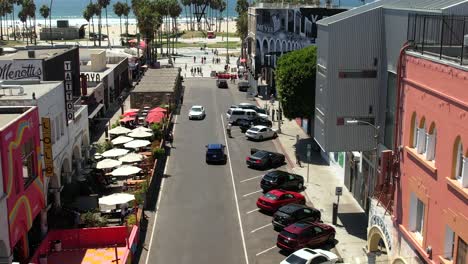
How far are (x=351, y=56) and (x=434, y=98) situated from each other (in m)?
8.85

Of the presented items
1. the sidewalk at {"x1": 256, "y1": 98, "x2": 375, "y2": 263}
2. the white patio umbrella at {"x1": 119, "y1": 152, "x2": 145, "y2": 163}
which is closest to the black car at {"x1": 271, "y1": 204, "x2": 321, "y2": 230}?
the sidewalk at {"x1": 256, "y1": 98, "x2": 375, "y2": 263}

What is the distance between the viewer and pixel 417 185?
20984 mm

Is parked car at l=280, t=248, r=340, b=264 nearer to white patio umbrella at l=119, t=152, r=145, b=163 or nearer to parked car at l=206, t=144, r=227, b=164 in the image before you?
white patio umbrella at l=119, t=152, r=145, b=163

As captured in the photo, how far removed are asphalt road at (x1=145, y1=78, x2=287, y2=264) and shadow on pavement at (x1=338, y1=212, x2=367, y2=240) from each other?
13.4 feet

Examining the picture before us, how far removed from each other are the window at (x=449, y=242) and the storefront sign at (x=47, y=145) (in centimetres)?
1863

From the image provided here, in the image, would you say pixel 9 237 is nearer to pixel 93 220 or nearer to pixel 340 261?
pixel 93 220

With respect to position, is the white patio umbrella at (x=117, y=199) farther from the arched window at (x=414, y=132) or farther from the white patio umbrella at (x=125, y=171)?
the arched window at (x=414, y=132)

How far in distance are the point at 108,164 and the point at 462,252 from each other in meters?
25.8

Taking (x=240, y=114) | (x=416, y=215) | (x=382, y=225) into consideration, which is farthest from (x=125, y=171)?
(x=240, y=114)

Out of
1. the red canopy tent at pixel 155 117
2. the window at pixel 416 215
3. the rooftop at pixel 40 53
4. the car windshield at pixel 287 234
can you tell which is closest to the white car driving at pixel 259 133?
the red canopy tent at pixel 155 117

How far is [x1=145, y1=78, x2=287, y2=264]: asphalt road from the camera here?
94.0 ft

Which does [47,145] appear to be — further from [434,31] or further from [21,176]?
[434,31]

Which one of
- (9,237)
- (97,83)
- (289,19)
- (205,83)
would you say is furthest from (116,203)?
(205,83)

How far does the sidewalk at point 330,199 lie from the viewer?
1149 inches
